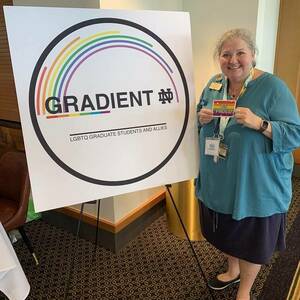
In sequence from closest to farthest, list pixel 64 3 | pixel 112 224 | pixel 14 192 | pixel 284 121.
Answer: pixel 284 121, pixel 64 3, pixel 14 192, pixel 112 224

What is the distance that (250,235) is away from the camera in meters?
1.52

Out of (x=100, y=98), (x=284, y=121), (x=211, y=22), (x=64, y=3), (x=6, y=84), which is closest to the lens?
(x=100, y=98)

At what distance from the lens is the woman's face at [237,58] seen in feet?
4.43

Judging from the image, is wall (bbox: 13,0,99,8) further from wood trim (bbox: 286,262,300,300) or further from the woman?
wood trim (bbox: 286,262,300,300)

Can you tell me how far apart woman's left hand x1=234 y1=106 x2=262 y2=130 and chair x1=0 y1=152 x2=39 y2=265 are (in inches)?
56.7

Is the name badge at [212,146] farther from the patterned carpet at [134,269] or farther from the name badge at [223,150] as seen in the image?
the patterned carpet at [134,269]

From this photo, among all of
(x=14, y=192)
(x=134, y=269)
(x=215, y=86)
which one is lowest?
(x=134, y=269)

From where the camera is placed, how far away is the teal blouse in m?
1.33

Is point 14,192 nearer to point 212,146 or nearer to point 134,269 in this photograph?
point 134,269

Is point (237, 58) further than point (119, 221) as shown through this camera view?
No

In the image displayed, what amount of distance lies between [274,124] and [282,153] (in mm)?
181

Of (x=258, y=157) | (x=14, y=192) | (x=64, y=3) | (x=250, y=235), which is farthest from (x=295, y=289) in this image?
(x=64, y=3)

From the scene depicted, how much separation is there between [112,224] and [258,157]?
51.2 inches

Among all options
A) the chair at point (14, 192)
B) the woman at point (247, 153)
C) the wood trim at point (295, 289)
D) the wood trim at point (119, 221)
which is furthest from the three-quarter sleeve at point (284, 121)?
the chair at point (14, 192)
